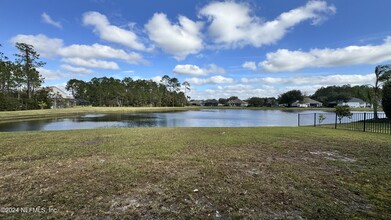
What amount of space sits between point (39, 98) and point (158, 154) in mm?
58141

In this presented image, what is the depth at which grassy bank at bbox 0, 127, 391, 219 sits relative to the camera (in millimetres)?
3094

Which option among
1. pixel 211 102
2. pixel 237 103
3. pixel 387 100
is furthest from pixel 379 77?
Answer: pixel 211 102

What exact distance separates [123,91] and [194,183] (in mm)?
82528

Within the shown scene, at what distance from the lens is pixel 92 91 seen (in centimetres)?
8369

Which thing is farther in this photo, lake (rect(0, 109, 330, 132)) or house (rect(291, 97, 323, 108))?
house (rect(291, 97, 323, 108))

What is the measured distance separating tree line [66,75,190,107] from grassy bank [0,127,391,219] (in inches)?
3079

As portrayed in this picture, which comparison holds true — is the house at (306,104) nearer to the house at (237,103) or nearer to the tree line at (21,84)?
the house at (237,103)

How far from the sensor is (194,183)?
13.3ft

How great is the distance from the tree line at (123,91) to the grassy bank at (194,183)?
3079 inches

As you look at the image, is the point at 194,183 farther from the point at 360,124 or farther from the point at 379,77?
the point at 379,77

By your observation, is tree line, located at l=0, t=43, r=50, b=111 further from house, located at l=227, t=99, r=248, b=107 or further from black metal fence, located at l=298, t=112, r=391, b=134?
house, located at l=227, t=99, r=248, b=107

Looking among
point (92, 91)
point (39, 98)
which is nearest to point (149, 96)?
point (92, 91)

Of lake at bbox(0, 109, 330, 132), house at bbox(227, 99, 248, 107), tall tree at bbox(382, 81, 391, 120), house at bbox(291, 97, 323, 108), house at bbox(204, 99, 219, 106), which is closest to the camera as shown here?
lake at bbox(0, 109, 330, 132)

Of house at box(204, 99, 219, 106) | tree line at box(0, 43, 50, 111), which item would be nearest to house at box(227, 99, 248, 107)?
house at box(204, 99, 219, 106)
